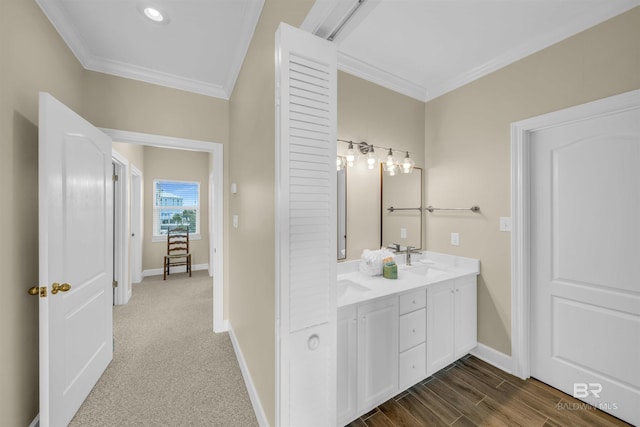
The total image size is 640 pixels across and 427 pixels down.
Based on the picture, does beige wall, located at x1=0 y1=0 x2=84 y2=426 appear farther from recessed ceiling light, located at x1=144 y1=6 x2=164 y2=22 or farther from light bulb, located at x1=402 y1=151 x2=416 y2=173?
light bulb, located at x1=402 y1=151 x2=416 y2=173

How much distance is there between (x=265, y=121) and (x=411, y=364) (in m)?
1.91

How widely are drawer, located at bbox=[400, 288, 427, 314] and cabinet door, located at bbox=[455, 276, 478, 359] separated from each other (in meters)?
0.48

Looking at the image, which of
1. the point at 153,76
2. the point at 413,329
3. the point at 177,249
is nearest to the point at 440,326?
the point at 413,329

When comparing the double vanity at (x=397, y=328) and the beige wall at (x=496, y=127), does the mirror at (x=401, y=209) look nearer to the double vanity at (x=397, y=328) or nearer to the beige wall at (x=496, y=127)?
the beige wall at (x=496, y=127)

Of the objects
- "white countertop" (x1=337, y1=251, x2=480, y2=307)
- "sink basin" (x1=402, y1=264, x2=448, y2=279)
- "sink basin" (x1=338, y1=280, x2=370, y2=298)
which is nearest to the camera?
"white countertop" (x1=337, y1=251, x2=480, y2=307)

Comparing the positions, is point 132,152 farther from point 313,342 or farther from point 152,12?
point 313,342

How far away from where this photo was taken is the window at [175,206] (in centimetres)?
525

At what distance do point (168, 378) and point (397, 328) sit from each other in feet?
6.02

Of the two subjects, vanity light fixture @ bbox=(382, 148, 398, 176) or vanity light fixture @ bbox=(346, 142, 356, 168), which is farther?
vanity light fixture @ bbox=(382, 148, 398, 176)

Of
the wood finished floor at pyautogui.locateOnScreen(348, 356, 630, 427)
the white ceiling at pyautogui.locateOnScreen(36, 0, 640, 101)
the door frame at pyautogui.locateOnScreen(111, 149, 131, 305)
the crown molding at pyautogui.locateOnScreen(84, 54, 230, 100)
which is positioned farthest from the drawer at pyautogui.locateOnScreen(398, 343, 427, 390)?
the door frame at pyautogui.locateOnScreen(111, 149, 131, 305)

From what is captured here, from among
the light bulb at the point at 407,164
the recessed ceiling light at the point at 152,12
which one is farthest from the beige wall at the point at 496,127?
the recessed ceiling light at the point at 152,12

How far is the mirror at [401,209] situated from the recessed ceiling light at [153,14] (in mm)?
2154

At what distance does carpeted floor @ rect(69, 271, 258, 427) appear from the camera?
162 cm

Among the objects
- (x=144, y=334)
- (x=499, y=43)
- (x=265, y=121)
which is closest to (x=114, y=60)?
(x=265, y=121)
